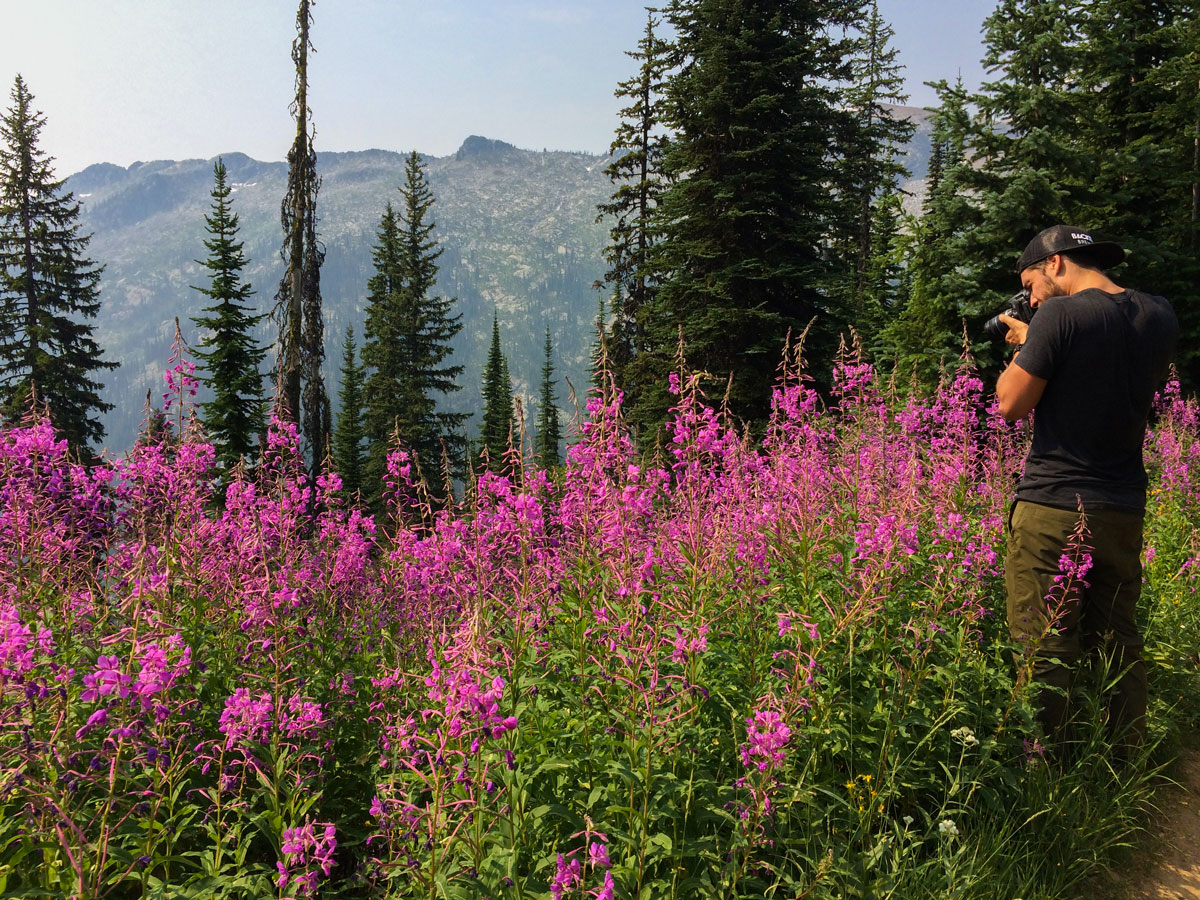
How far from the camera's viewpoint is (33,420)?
5051 mm

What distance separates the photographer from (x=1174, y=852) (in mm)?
3789

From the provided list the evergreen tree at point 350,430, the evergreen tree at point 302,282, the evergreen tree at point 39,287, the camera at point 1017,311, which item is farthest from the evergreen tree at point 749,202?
the evergreen tree at point 350,430

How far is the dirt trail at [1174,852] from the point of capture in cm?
351

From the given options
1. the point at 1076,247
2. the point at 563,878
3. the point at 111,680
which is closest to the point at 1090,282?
the point at 1076,247

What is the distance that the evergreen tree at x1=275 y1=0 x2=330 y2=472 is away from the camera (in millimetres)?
16766

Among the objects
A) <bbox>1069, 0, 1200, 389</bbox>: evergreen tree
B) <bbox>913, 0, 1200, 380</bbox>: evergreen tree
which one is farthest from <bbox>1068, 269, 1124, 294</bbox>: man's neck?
<bbox>1069, 0, 1200, 389</bbox>: evergreen tree

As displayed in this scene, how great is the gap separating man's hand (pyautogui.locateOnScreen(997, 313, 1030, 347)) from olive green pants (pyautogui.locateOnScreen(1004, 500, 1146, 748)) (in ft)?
3.86

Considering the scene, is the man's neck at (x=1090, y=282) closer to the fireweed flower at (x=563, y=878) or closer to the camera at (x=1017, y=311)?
the camera at (x=1017, y=311)

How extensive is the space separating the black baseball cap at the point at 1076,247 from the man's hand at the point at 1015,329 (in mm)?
400

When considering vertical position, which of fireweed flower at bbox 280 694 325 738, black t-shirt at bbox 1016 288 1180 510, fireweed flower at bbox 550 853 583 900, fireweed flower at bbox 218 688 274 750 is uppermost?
black t-shirt at bbox 1016 288 1180 510

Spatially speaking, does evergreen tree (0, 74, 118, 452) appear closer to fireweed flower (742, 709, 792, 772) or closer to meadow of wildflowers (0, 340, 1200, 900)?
meadow of wildflowers (0, 340, 1200, 900)

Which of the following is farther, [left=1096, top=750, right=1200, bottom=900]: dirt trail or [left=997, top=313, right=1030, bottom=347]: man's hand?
[left=997, top=313, right=1030, bottom=347]: man's hand

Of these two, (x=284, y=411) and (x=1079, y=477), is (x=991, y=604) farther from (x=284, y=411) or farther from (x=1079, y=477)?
(x=284, y=411)

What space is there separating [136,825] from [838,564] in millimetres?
3738
